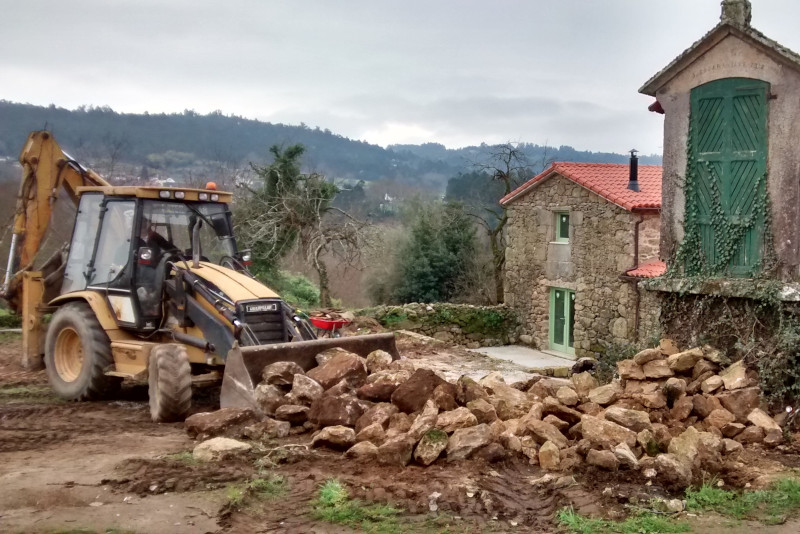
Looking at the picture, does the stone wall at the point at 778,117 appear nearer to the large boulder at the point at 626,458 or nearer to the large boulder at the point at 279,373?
the large boulder at the point at 626,458

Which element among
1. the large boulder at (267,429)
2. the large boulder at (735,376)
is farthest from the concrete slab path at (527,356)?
the large boulder at (267,429)

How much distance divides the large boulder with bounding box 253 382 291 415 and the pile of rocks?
10 mm

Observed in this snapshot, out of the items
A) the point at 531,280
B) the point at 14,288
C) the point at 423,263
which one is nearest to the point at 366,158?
the point at 423,263

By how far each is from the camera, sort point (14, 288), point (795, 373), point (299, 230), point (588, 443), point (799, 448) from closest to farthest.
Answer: point (588, 443), point (799, 448), point (795, 373), point (14, 288), point (299, 230)

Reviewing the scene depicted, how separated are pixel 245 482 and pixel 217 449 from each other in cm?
73

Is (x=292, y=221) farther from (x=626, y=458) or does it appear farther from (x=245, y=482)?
(x=626, y=458)

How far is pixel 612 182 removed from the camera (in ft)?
66.0

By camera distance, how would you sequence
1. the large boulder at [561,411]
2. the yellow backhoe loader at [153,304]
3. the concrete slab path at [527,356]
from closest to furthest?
1. the large boulder at [561,411]
2. the yellow backhoe loader at [153,304]
3. the concrete slab path at [527,356]

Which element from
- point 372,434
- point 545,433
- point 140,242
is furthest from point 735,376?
point 140,242

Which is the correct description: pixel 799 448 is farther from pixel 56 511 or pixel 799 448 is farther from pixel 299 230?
pixel 299 230

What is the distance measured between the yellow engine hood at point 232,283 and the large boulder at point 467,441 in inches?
124

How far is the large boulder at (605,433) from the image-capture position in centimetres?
690

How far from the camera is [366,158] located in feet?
320

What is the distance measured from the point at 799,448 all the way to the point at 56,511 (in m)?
6.59
